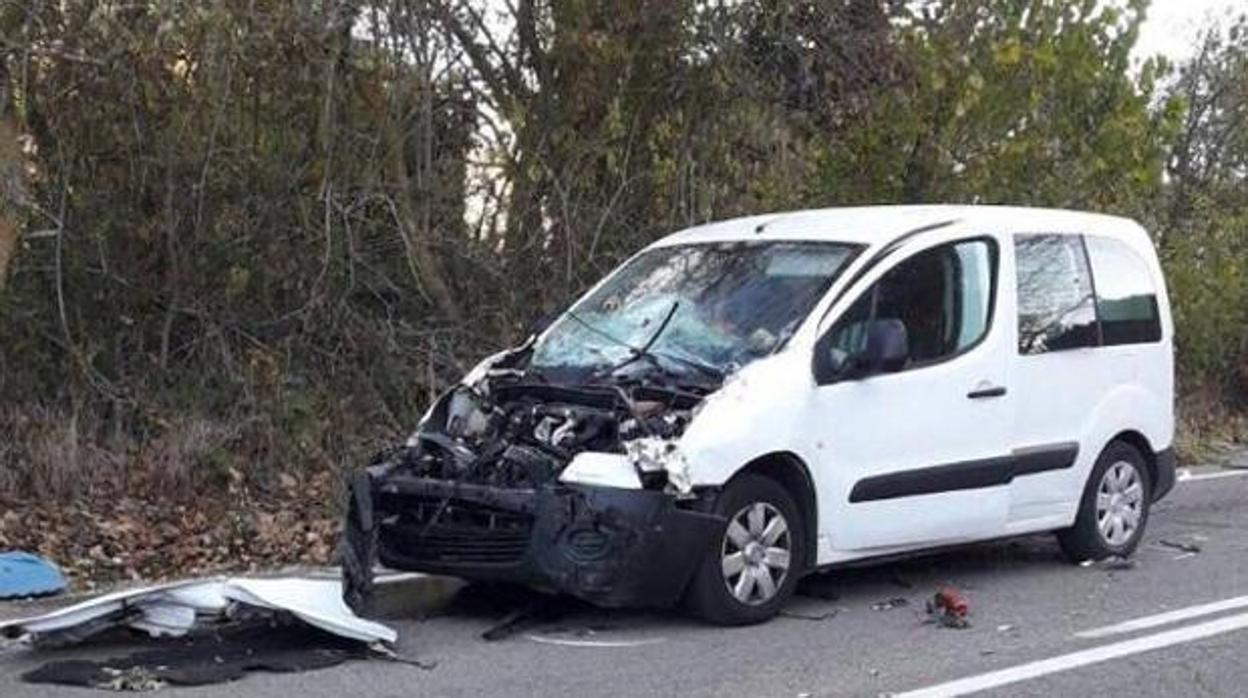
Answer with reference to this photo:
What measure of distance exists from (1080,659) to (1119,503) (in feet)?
8.59

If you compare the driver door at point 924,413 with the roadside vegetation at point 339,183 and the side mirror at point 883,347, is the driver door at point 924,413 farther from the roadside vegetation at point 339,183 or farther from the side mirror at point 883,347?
the roadside vegetation at point 339,183

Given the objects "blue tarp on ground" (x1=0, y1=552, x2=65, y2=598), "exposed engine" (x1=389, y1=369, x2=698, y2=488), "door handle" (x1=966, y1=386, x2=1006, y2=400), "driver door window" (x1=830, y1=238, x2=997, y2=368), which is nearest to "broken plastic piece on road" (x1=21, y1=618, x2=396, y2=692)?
"exposed engine" (x1=389, y1=369, x2=698, y2=488)

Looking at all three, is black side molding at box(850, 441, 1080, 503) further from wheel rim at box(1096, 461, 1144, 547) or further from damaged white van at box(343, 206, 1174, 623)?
wheel rim at box(1096, 461, 1144, 547)

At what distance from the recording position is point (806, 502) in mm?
7938

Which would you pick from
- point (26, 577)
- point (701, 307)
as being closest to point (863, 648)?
point (701, 307)

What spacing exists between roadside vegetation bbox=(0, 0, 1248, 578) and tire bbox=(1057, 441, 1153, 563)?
403 cm

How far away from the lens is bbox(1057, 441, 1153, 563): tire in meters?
9.44

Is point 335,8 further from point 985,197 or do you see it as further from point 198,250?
point 985,197

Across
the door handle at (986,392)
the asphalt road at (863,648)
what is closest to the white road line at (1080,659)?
the asphalt road at (863,648)

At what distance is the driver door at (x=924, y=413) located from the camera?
8078mm

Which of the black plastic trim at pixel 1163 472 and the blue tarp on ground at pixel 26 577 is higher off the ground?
the black plastic trim at pixel 1163 472

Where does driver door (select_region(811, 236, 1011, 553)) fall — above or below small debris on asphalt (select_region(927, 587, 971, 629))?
above

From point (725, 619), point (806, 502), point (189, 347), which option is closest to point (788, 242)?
point (806, 502)

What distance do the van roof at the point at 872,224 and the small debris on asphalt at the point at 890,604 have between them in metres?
1.70
